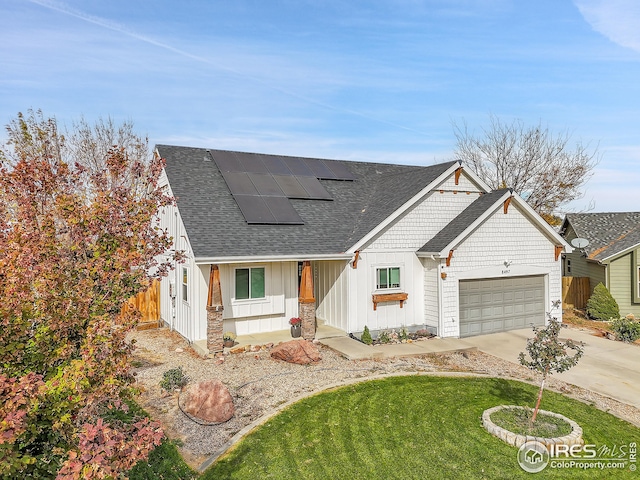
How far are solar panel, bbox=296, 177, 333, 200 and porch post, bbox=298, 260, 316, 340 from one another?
4055 mm

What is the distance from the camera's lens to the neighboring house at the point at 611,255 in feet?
64.8

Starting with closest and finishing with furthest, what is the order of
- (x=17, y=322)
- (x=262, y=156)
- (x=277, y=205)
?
(x=17, y=322) → (x=277, y=205) → (x=262, y=156)

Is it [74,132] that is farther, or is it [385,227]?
[74,132]

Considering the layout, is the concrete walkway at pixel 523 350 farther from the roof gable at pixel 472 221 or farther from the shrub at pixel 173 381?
the roof gable at pixel 472 221

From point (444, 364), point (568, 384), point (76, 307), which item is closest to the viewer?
point (76, 307)

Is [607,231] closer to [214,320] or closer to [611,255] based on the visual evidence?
[611,255]

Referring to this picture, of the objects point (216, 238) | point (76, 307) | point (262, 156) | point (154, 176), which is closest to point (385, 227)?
point (216, 238)

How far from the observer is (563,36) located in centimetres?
1480

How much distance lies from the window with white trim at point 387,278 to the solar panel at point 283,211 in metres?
3.49

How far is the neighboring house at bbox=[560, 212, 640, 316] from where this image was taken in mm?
19750

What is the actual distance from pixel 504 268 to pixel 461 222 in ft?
8.43

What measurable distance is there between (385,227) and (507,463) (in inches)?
370

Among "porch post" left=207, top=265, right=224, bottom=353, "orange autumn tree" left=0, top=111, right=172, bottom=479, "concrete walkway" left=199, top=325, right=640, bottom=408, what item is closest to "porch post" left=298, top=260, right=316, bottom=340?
"concrete walkway" left=199, top=325, right=640, bottom=408

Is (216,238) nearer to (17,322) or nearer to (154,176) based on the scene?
(154,176)
